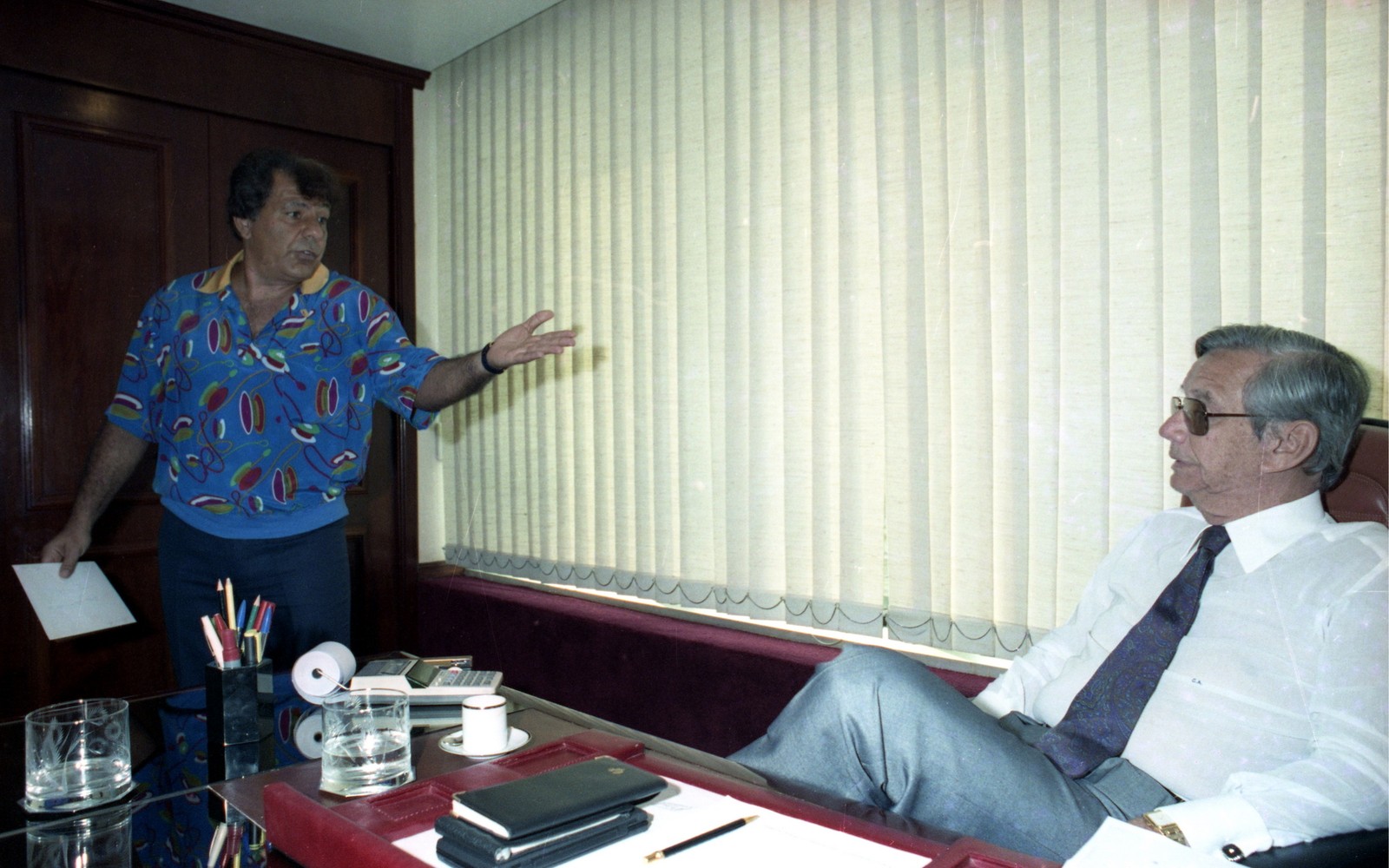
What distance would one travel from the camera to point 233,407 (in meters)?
1.79

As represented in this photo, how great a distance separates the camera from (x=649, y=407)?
2.08 meters

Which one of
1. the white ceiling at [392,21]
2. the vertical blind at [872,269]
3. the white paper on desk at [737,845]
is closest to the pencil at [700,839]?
the white paper on desk at [737,845]

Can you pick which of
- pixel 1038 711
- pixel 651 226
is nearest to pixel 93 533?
pixel 651 226

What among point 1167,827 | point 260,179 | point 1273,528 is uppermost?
point 260,179

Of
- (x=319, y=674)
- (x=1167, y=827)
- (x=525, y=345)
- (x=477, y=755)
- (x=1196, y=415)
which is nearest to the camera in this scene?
(x=1167, y=827)

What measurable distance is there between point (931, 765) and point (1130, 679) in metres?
0.31

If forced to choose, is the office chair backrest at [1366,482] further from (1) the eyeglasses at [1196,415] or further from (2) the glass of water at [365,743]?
(2) the glass of water at [365,743]

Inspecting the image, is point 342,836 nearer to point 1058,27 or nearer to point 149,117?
point 1058,27

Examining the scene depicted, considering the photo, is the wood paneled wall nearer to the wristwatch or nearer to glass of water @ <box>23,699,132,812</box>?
glass of water @ <box>23,699,132,812</box>

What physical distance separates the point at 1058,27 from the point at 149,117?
1768 millimetres

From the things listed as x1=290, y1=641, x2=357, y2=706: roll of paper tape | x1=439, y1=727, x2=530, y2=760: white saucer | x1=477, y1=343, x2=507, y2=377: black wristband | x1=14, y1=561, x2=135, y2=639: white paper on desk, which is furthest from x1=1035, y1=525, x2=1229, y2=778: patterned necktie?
x1=14, y1=561, x2=135, y2=639: white paper on desk

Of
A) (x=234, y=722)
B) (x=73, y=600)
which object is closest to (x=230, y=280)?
(x=73, y=600)

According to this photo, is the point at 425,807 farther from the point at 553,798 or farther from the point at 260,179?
the point at 260,179

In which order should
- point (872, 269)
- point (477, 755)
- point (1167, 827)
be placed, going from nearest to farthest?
point (1167, 827) < point (477, 755) < point (872, 269)
